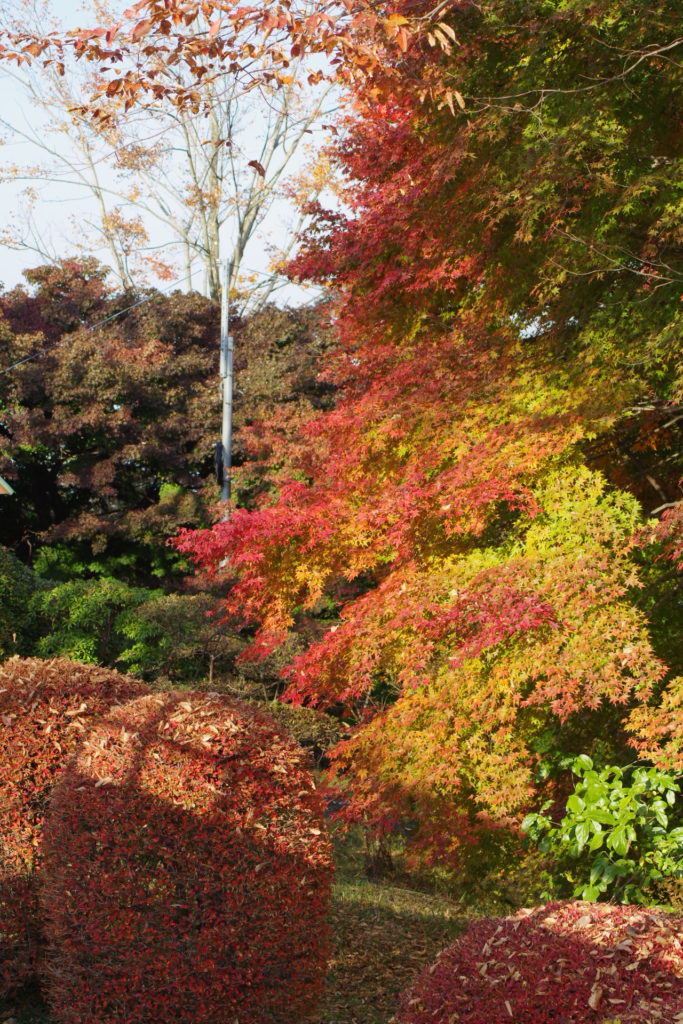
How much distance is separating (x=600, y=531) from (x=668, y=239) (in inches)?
80.9

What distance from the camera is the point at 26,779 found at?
4.86 m

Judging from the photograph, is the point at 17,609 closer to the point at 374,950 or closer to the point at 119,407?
the point at 119,407

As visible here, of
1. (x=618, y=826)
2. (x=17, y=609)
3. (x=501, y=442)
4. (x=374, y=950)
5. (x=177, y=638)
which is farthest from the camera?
(x=17, y=609)

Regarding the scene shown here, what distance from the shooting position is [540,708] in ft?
21.3

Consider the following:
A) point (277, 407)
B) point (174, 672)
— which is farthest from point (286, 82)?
point (277, 407)

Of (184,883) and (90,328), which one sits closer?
(184,883)

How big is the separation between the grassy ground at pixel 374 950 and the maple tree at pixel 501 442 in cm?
70

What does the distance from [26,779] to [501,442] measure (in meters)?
3.45

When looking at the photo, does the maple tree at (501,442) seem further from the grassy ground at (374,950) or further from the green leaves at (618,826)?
the grassy ground at (374,950)

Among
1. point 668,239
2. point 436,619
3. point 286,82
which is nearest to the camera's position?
point 286,82

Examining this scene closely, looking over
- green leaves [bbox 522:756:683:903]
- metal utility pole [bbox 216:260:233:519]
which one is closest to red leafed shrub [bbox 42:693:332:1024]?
green leaves [bbox 522:756:683:903]

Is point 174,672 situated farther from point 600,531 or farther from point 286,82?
point 286,82

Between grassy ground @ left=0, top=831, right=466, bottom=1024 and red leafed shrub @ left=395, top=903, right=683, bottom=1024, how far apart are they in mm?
2045

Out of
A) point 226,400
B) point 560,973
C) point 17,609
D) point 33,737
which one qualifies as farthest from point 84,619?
point 560,973
